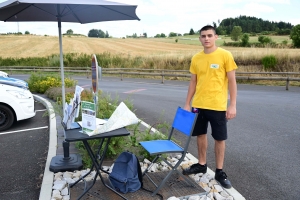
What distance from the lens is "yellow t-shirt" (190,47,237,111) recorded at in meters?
3.88

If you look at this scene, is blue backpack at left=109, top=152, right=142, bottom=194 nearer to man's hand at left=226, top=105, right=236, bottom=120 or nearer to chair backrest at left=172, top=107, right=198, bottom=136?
chair backrest at left=172, top=107, right=198, bottom=136

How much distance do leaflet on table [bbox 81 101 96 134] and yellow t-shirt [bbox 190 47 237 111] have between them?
1.45 m

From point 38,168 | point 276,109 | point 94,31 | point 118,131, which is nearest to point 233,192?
point 118,131

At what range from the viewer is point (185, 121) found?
13.3ft

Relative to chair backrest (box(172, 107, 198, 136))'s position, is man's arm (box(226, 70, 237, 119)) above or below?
above

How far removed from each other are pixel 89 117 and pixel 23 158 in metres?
2.47

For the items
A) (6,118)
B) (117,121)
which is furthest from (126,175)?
(6,118)

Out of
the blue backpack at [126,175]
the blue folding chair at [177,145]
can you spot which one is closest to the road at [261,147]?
the blue folding chair at [177,145]

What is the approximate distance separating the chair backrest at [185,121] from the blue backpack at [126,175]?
2.49ft

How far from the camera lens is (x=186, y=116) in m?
4.03

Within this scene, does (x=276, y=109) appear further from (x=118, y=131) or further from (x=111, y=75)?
(x=111, y=75)

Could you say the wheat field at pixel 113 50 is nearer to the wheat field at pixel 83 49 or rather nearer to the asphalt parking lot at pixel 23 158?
the wheat field at pixel 83 49

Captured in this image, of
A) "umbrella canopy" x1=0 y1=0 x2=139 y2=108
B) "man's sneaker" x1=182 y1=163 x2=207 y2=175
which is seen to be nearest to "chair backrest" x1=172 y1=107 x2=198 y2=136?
"man's sneaker" x1=182 y1=163 x2=207 y2=175

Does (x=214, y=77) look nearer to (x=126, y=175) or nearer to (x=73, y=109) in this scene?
(x=126, y=175)
